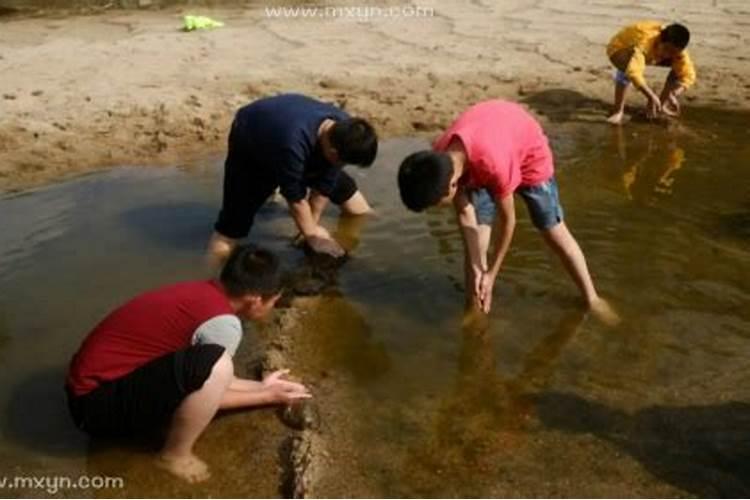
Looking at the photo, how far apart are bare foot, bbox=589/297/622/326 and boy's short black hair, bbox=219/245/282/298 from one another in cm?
184

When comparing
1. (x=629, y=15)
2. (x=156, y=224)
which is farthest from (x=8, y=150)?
(x=629, y=15)

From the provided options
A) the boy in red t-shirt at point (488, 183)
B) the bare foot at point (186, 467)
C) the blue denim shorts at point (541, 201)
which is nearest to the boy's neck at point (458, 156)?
the boy in red t-shirt at point (488, 183)

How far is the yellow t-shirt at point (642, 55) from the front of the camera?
737 centimetres

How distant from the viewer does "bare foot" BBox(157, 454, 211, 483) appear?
325 centimetres

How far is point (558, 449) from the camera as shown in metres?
3.36

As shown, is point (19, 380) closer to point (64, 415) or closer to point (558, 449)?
point (64, 415)

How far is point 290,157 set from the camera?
462 centimetres

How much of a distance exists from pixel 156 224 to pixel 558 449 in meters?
3.25

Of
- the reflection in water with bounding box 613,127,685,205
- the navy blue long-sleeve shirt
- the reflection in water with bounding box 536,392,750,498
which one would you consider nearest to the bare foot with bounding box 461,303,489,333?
the reflection in water with bounding box 536,392,750,498

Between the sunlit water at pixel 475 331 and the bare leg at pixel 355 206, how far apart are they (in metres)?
0.17

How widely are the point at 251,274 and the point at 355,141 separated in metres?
1.32

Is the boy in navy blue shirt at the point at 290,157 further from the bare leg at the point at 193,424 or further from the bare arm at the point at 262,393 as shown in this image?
the bare leg at the point at 193,424

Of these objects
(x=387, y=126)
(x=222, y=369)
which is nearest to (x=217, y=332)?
(x=222, y=369)

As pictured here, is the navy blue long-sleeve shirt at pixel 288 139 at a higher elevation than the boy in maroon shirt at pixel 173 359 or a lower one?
higher
